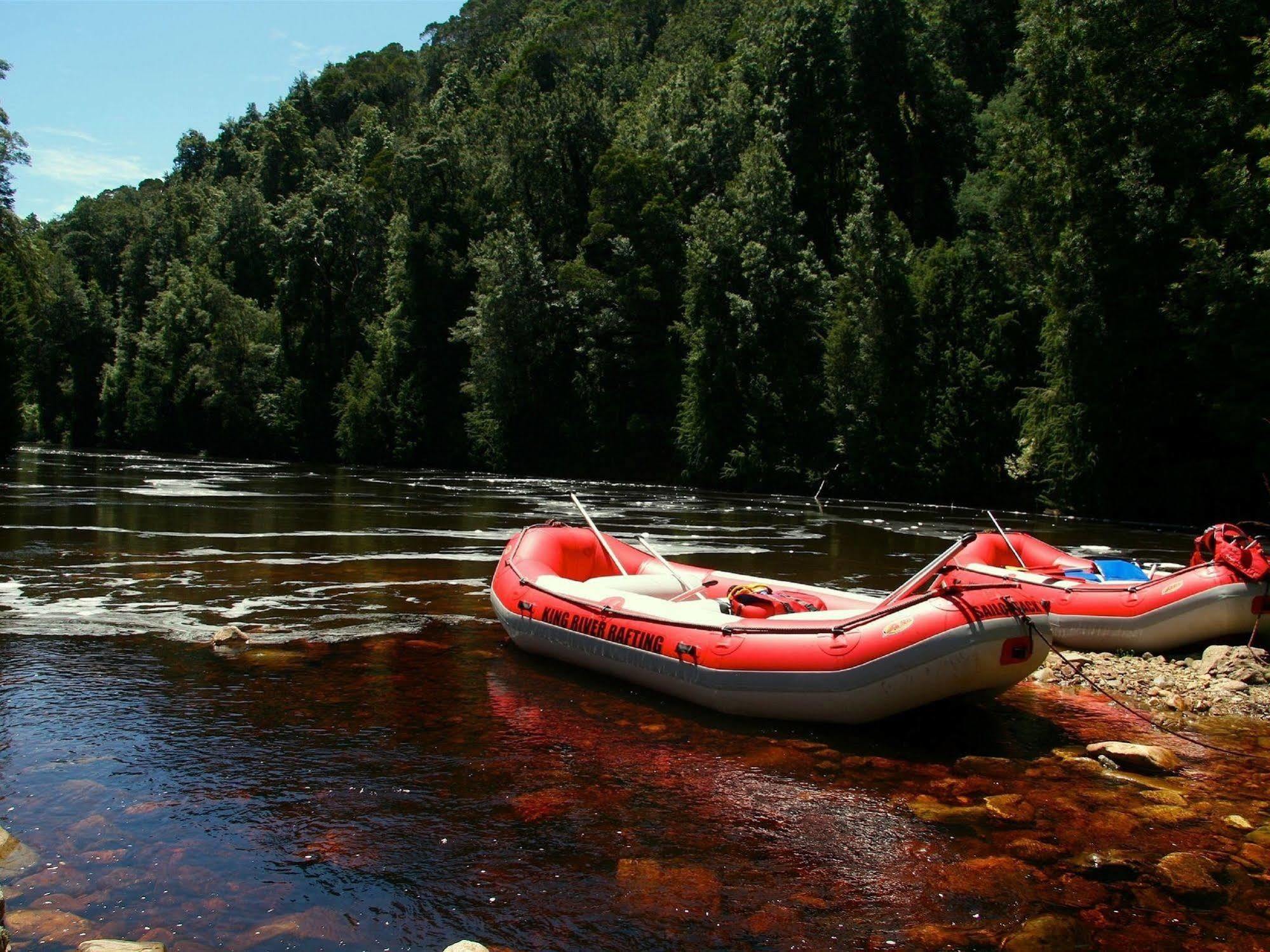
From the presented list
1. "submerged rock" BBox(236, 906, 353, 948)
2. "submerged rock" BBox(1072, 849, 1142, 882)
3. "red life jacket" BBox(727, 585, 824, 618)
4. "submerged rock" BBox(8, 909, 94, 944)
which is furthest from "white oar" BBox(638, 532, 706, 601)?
"submerged rock" BBox(8, 909, 94, 944)

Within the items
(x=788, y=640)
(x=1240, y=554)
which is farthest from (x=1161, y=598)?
(x=788, y=640)

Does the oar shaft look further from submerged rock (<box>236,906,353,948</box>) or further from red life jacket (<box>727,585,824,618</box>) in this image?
submerged rock (<box>236,906,353,948</box>)

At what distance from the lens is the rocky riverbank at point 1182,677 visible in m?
7.49

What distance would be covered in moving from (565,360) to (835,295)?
13331 millimetres

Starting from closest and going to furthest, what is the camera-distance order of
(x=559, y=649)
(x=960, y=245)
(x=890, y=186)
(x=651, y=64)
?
1. (x=559, y=649)
2. (x=960, y=245)
3. (x=890, y=186)
4. (x=651, y=64)

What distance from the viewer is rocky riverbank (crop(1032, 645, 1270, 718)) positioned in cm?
749

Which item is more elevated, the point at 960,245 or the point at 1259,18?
the point at 1259,18

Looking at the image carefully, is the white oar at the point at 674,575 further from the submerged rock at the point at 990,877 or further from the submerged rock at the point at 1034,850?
the submerged rock at the point at 990,877

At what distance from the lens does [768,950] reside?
13.4 feet

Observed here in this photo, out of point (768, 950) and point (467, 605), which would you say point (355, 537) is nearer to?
point (467, 605)

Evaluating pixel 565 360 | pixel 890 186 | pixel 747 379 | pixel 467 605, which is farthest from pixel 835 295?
pixel 467 605

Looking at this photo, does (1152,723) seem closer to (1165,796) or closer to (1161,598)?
(1165,796)

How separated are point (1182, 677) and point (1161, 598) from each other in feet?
2.68

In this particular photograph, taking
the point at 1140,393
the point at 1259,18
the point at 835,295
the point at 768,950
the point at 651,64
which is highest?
the point at 651,64
